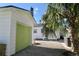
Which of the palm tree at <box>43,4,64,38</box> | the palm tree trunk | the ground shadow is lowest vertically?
the ground shadow

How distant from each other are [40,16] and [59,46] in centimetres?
176

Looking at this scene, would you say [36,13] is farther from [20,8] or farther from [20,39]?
[20,39]

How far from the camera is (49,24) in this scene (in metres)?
7.17

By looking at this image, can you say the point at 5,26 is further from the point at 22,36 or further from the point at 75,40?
the point at 75,40

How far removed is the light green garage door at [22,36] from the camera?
8.00m

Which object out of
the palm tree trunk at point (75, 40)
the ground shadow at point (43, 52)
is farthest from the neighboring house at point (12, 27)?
the palm tree trunk at point (75, 40)

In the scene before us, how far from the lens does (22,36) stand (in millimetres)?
8414

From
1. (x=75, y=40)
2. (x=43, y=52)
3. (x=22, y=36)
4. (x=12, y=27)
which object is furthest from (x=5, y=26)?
(x=75, y=40)

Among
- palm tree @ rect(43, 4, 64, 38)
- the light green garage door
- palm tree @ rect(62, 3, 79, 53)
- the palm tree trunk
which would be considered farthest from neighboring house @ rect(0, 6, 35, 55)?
the palm tree trunk

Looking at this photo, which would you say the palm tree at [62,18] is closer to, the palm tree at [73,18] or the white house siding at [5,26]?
the palm tree at [73,18]

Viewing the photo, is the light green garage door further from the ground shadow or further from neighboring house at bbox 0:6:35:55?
the ground shadow

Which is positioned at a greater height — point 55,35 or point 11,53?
point 55,35

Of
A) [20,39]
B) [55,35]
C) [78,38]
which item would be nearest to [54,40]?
[55,35]

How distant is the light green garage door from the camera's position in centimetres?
800
